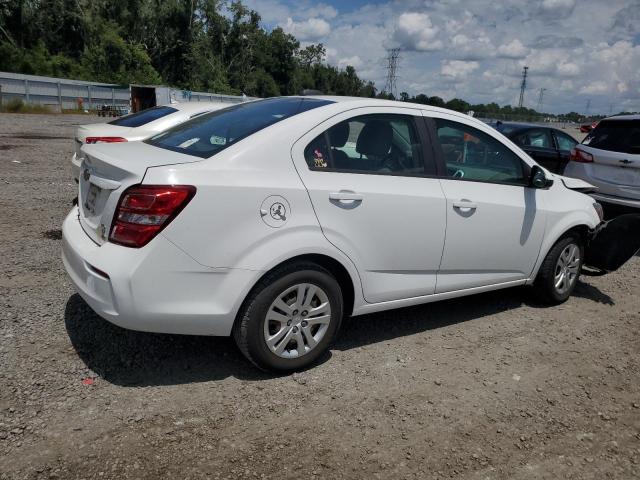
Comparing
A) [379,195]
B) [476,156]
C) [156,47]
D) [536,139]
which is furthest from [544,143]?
[156,47]

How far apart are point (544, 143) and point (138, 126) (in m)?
8.06

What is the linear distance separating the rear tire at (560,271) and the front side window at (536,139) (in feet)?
21.1

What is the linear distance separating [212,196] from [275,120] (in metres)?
0.80

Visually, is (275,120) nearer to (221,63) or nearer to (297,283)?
Answer: (297,283)

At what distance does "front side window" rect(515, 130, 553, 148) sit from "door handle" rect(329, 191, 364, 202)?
865cm

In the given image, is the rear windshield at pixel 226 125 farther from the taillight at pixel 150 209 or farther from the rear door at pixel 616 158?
the rear door at pixel 616 158

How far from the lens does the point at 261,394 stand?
3.25 meters

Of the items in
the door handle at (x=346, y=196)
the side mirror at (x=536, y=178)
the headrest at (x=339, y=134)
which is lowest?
the door handle at (x=346, y=196)

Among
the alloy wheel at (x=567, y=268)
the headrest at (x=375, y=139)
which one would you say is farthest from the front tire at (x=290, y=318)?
the alloy wheel at (x=567, y=268)

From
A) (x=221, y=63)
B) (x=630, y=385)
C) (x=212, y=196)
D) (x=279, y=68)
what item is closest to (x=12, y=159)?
(x=212, y=196)

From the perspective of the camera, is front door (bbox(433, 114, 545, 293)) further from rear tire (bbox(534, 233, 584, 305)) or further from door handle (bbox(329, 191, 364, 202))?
door handle (bbox(329, 191, 364, 202))

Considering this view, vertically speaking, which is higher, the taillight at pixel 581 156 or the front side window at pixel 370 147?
the front side window at pixel 370 147

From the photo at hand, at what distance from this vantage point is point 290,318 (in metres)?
3.33

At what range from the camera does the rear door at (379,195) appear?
3379 mm
